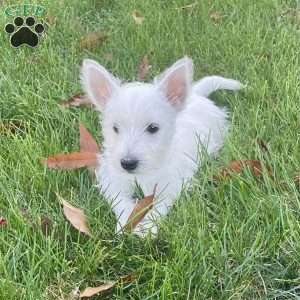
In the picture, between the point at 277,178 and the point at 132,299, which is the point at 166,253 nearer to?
the point at 132,299

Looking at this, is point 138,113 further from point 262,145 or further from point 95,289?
point 95,289

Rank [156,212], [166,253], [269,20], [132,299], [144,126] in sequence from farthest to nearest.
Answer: [269,20] → [144,126] → [156,212] → [166,253] → [132,299]

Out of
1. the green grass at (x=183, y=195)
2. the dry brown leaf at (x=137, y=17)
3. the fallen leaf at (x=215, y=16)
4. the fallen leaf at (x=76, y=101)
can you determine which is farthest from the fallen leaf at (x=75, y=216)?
the fallen leaf at (x=215, y=16)

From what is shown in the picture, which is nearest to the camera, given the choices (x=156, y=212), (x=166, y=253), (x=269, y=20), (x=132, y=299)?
(x=132, y=299)

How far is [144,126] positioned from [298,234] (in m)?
0.74

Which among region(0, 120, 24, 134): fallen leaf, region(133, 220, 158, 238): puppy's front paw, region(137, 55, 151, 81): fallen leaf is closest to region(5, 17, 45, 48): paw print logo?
region(137, 55, 151, 81): fallen leaf

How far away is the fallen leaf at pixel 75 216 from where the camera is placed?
2289mm

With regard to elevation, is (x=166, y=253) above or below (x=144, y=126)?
below

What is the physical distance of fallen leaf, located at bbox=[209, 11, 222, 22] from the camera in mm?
4168

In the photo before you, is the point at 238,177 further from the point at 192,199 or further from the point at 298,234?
the point at 298,234

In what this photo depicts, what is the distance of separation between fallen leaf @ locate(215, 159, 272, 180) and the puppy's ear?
35 cm

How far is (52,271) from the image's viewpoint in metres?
2.11

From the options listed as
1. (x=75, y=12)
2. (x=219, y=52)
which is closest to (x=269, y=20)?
(x=219, y=52)

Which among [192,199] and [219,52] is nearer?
[192,199]
